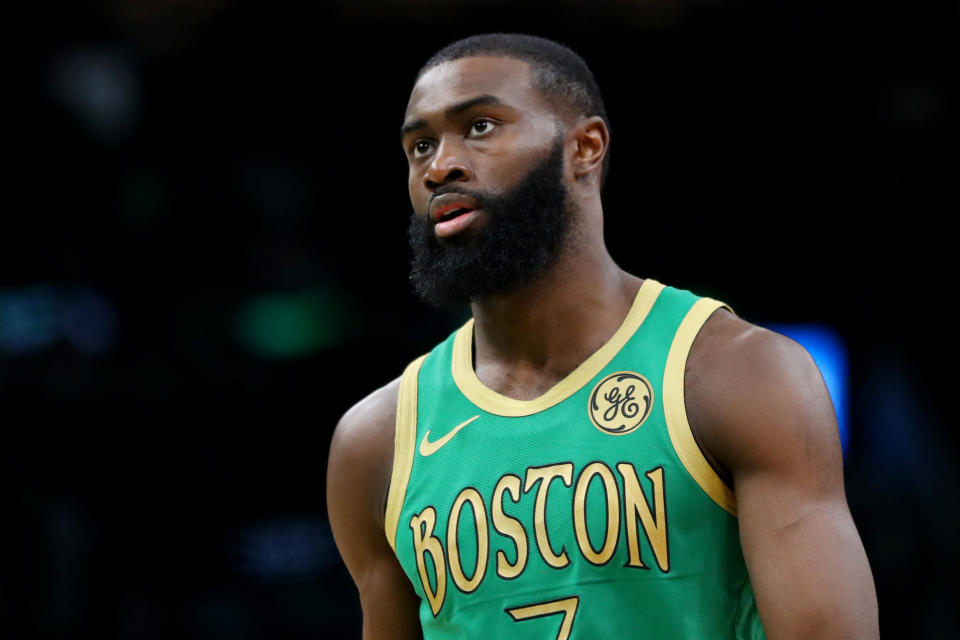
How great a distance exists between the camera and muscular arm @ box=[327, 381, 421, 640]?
2.96m

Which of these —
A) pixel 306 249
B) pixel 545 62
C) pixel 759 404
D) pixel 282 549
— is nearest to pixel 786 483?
pixel 759 404

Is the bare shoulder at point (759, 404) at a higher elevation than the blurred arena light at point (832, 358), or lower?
lower

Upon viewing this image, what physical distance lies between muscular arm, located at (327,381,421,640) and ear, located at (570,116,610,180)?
2.27 ft

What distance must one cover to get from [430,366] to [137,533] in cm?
353

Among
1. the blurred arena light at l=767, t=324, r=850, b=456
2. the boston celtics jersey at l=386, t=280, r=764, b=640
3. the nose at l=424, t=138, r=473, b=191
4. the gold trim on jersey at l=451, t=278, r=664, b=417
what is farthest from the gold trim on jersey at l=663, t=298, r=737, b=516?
the blurred arena light at l=767, t=324, r=850, b=456

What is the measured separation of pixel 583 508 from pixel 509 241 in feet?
2.01

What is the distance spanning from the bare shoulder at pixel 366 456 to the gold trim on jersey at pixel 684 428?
0.70m

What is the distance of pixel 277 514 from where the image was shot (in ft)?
20.7

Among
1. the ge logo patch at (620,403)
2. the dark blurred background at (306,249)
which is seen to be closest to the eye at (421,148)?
the ge logo patch at (620,403)

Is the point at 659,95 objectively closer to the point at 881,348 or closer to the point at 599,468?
the point at 881,348

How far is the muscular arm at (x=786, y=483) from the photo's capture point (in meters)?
2.33

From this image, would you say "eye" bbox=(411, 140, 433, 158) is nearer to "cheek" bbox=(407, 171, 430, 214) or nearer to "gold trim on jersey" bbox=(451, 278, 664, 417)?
"cheek" bbox=(407, 171, 430, 214)

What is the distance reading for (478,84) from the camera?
9.27ft

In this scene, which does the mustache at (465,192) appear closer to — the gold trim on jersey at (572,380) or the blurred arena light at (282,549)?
the gold trim on jersey at (572,380)
